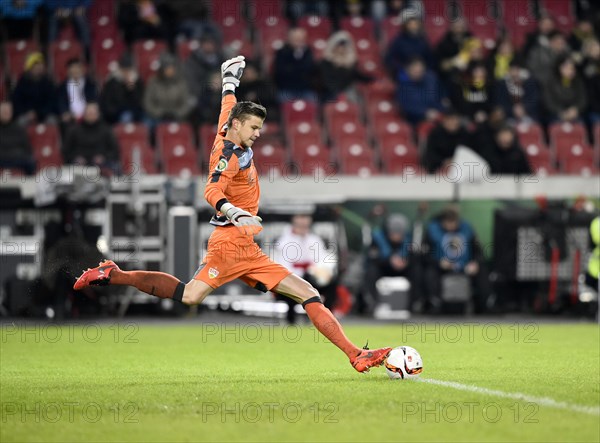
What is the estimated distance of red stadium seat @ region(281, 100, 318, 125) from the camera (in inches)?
771

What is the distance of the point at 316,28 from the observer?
2162cm

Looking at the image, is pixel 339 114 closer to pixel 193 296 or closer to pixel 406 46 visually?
pixel 406 46

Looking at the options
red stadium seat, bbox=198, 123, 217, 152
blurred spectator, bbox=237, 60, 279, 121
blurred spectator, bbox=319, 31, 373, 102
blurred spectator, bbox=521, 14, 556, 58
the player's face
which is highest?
blurred spectator, bbox=521, 14, 556, 58

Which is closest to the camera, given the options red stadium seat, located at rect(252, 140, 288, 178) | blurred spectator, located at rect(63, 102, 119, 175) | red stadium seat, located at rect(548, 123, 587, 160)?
blurred spectator, located at rect(63, 102, 119, 175)

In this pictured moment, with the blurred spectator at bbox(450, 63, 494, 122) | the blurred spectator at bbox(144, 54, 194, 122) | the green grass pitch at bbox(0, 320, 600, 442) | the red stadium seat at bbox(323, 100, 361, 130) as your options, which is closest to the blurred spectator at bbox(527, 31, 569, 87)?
the blurred spectator at bbox(450, 63, 494, 122)

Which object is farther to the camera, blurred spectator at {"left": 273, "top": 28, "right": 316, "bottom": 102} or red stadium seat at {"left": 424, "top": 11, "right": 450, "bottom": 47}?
red stadium seat at {"left": 424, "top": 11, "right": 450, "bottom": 47}

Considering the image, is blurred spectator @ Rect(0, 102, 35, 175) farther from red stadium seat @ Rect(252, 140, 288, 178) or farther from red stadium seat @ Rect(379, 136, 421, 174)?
red stadium seat @ Rect(379, 136, 421, 174)

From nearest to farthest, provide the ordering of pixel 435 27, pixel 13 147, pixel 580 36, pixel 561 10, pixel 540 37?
1. pixel 13 147
2. pixel 540 37
3. pixel 580 36
4. pixel 435 27
5. pixel 561 10

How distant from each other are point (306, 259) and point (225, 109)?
678cm

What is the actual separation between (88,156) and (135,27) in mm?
3813

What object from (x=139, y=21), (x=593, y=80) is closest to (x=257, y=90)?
(x=139, y=21)

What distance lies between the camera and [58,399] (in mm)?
8148

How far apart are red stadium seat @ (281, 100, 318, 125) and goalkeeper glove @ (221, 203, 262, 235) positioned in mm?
10906

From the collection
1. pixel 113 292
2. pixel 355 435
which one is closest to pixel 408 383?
pixel 355 435
